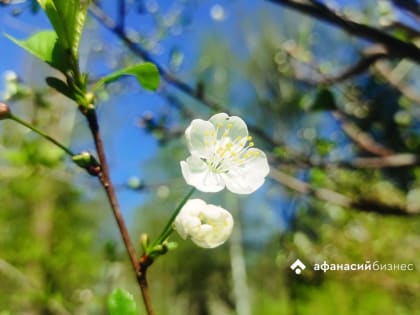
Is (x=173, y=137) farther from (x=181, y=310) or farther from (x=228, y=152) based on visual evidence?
(x=181, y=310)

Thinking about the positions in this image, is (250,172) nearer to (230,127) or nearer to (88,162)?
(230,127)

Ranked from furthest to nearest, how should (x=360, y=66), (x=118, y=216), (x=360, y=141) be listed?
1. (x=360, y=141)
2. (x=360, y=66)
3. (x=118, y=216)

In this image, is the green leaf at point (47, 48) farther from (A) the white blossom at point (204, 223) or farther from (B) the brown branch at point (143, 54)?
(B) the brown branch at point (143, 54)

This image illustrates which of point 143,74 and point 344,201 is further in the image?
point 344,201

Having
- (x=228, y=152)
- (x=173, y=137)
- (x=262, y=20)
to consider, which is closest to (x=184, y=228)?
(x=228, y=152)

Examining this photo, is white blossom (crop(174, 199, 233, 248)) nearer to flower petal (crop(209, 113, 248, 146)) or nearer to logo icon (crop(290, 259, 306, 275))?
flower petal (crop(209, 113, 248, 146))

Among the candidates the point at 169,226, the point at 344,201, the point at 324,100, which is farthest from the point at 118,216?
the point at 344,201
